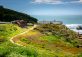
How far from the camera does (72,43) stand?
8919 centimetres

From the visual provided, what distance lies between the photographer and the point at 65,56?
196 ft

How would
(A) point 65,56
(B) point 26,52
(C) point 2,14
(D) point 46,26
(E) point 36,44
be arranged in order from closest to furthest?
(B) point 26,52 → (A) point 65,56 → (E) point 36,44 → (D) point 46,26 → (C) point 2,14

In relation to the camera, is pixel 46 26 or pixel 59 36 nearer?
pixel 59 36

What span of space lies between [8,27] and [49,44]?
2080 cm

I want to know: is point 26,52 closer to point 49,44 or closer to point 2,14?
point 49,44

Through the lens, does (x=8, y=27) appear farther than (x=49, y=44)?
Yes

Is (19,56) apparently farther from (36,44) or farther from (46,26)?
(46,26)

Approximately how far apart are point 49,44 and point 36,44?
5008 mm

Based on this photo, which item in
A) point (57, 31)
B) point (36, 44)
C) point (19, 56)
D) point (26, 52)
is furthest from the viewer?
point (57, 31)

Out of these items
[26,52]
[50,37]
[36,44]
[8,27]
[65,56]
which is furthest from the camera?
[8,27]

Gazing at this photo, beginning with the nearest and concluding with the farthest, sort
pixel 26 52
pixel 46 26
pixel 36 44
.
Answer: pixel 26 52 < pixel 36 44 < pixel 46 26

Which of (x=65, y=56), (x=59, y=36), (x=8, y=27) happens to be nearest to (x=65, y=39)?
(x=59, y=36)

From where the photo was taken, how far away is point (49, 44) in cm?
7794

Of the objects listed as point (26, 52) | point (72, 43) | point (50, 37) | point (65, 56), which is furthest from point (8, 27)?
point (26, 52)
